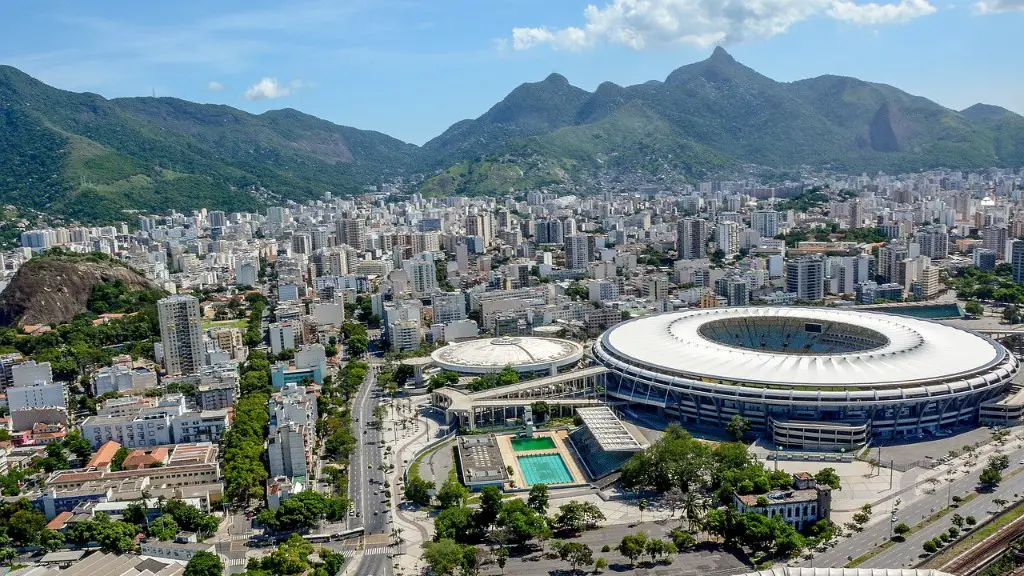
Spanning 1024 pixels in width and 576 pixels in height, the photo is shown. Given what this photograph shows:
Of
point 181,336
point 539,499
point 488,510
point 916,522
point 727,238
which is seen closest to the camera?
point 916,522

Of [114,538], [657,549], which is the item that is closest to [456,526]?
[657,549]

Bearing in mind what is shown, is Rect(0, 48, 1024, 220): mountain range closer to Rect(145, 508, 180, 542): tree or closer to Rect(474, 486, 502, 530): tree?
Rect(145, 508, 180, 542): tree

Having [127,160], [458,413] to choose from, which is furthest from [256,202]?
[458,413]

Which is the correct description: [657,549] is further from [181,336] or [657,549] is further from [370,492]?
[181,336]

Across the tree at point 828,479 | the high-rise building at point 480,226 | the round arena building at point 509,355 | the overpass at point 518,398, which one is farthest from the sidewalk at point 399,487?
the high-rise building at point 480,226

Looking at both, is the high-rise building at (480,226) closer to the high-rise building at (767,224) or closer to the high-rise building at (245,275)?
the high-rise building at (245,275)

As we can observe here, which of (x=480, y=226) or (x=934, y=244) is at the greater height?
(x=480, y=226)
